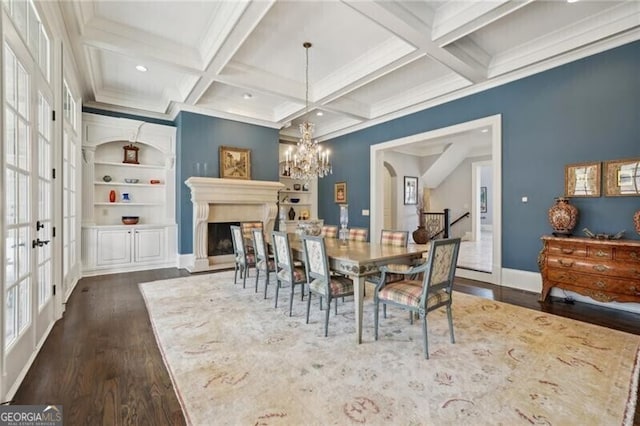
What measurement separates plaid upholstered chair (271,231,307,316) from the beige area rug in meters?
0.36

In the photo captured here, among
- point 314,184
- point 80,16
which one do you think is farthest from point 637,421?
point 314,184

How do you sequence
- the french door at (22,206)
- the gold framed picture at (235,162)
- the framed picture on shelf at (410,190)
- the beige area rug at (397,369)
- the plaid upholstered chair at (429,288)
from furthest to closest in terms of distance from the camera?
the framed picture on shelf at (410,190) → the gold framed picture at (235,162) → the plaid upholstered chair at (429,288) → the french door at (22,206) → the beige area rug at (397,369)

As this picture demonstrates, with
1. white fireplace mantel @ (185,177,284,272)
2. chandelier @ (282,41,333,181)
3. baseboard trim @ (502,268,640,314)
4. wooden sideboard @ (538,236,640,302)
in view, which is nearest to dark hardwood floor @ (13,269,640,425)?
baseboard trim @ (502,268,640,314)

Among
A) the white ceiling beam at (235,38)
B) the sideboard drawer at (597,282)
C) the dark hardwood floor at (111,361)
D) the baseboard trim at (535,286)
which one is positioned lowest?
the dark hardwood floor at (111,361)

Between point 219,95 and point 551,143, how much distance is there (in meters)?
5.48

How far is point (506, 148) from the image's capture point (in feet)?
14.6

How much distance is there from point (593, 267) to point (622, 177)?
108 cm

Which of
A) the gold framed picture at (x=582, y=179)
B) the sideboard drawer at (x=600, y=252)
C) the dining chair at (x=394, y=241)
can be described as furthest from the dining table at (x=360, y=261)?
the gold framed picture at (x=582, y=179)

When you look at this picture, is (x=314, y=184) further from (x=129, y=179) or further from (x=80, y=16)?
(x=80, y=16)

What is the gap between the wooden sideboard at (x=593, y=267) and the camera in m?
3.11

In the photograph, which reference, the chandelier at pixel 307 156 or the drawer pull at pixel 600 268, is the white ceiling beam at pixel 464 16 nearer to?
the chandelier at pixel 307 156

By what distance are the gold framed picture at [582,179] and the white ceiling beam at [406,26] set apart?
1.85 m

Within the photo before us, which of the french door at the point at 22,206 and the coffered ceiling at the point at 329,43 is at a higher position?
the coffered ceiling at the point at 329,43

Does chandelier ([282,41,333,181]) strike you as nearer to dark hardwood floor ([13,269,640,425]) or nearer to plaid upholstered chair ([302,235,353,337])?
plaid upholstered chair ([302,235,353,337])
